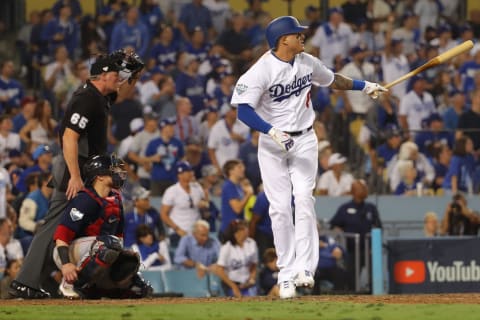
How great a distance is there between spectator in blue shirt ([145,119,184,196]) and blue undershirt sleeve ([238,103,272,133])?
6896mm

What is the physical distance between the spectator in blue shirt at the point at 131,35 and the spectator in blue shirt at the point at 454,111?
4.55 metres

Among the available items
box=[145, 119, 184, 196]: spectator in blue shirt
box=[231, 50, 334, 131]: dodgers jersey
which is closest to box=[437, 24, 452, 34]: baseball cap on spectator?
box=[145, 119, 184, 196]: spectator in blue shirt

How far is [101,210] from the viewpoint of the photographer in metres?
9.24

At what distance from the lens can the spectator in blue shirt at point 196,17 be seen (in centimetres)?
1994

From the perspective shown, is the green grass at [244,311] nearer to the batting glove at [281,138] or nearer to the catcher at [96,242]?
the catcher at [96,242]

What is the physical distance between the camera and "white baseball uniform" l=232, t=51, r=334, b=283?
951 centimetres

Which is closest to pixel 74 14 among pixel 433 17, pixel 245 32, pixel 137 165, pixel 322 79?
pixel 245 32

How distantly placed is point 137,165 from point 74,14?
4013 millimetres

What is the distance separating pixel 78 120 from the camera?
928cm

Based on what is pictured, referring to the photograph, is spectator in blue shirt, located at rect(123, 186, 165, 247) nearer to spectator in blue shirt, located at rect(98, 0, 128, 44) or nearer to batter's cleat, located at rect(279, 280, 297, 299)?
spectator in blue shirt, located at rect(98, 0, 128, 44)

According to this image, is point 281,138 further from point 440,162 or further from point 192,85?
point 192,85

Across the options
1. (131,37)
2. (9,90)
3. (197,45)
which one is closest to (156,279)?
(9,90)

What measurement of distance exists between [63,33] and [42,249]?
10.0 m

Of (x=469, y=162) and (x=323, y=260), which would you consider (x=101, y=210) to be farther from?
(x=469, y=162)
